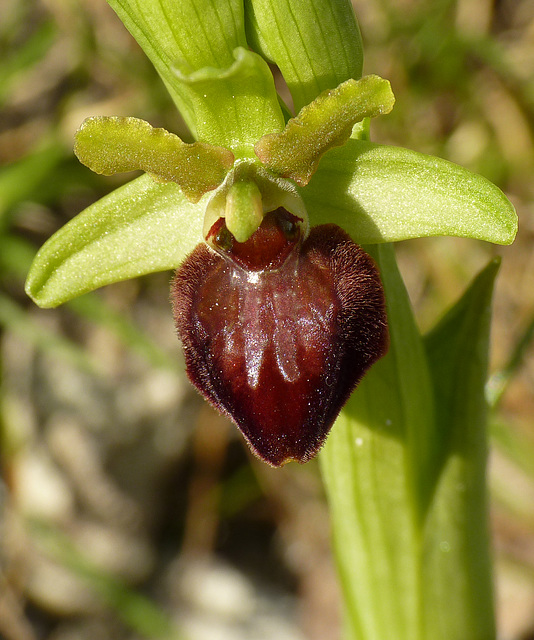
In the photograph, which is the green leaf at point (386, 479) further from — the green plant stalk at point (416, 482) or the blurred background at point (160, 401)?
the blurred background at point (160, 401)

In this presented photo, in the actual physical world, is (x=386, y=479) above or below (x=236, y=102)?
below

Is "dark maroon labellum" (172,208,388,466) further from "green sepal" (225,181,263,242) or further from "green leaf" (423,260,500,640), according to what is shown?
"green leaf" (423,260,500,640)

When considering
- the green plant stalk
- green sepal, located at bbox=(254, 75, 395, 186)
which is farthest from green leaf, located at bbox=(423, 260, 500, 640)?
green sepal, located at bbox=(254, 75, 395, 186)

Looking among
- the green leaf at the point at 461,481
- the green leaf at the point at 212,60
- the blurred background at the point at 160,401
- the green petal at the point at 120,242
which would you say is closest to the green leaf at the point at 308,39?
the green leaf at the point at 212,60

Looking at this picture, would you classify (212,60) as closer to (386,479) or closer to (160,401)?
(386,479)

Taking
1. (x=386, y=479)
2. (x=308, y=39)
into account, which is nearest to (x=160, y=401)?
(x=386, y=479)

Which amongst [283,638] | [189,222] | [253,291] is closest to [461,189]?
[253,291]
